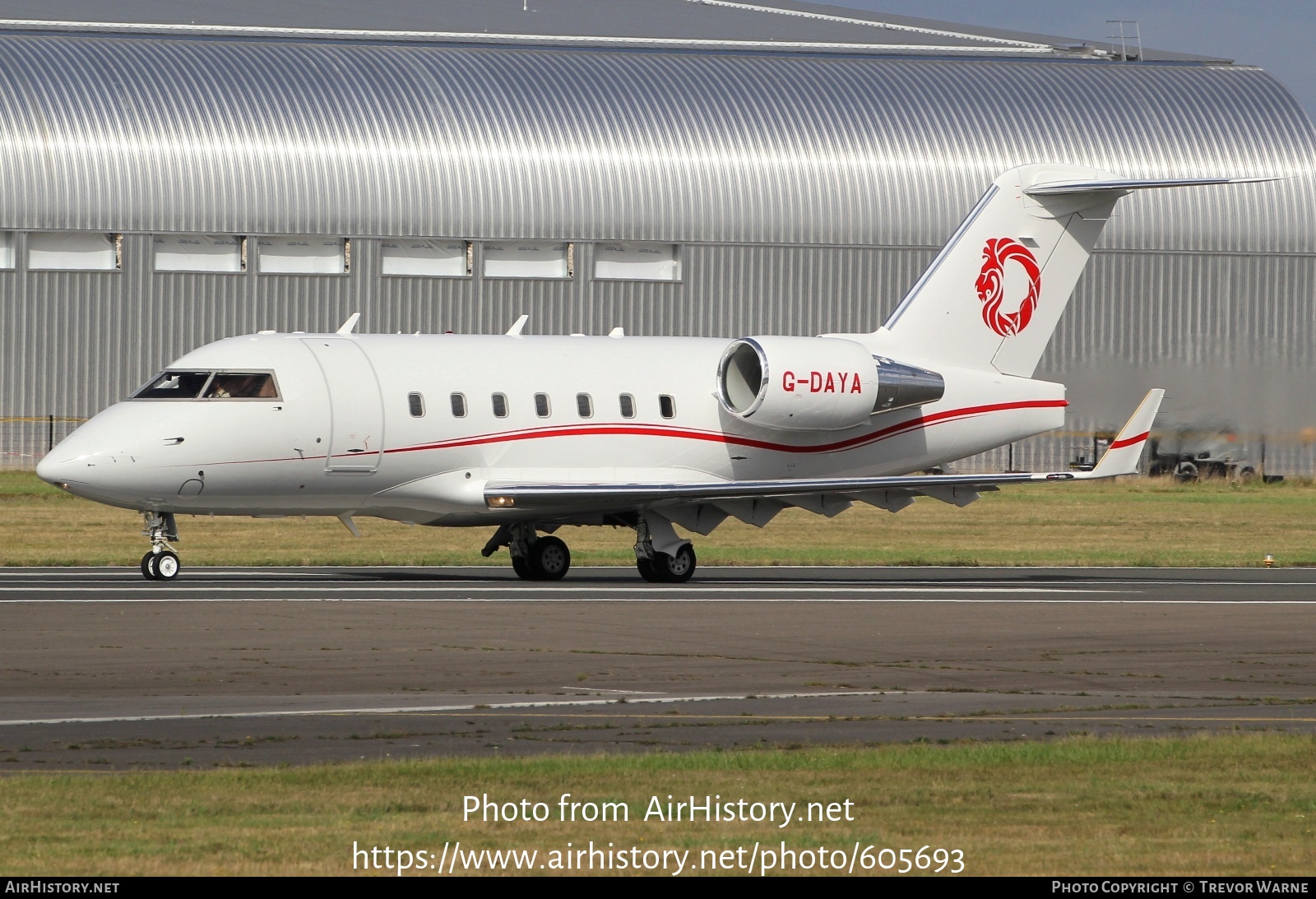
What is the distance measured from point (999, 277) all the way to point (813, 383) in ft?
14.2

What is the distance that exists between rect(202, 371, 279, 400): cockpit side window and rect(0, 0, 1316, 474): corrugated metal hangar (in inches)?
886

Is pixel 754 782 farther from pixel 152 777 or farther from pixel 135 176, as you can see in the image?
pixel 135 176

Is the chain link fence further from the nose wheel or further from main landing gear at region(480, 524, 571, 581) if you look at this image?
the nose wheel

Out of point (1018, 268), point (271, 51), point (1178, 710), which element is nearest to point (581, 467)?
point (1018, 268)

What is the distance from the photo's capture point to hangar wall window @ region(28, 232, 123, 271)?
48250mm

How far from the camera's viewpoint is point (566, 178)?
51062mm

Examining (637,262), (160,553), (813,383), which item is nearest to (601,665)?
(160,553)

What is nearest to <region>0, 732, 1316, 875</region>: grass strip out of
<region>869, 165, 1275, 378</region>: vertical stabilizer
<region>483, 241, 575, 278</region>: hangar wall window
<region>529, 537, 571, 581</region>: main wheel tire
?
<region>529, 537, 571, 581</region>: main wheel tire

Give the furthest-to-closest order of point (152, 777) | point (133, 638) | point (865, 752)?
point (133, 638), point (865, 752), point (152, 777)

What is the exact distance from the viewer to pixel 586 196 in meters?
51.2

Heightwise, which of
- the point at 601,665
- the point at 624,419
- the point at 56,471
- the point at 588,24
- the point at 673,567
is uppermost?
the point at 588,24

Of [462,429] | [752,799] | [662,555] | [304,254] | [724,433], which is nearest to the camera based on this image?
[752,799]

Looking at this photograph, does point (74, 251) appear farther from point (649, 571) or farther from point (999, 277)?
point (999, 277)

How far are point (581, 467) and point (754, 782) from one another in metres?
17.9
